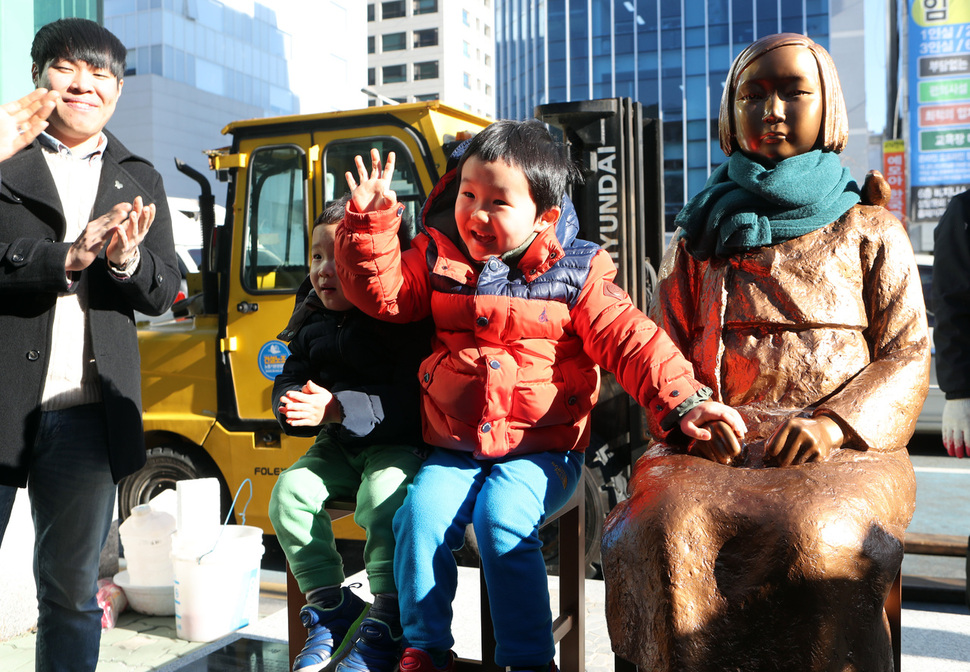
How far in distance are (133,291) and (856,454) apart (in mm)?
1926

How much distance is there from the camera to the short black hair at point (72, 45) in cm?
229

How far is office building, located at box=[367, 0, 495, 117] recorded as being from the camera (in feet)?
204

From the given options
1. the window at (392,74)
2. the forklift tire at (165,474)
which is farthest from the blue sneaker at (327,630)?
the window at (392,74)

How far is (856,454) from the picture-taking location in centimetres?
191

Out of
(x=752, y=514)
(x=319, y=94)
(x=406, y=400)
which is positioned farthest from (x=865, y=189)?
(x=319, y=94)

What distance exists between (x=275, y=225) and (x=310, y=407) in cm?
293

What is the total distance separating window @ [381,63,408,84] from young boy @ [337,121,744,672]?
212 ft

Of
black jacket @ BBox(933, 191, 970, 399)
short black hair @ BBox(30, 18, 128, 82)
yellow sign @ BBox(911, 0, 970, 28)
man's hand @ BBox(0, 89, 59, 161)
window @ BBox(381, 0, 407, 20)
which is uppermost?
window @ BBox(381, 0, 407, 20)

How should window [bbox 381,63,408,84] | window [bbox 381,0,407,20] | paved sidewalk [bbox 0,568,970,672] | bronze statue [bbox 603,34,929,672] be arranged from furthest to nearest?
window [bbox 381,63,408,84]
window [bbox 381,0,407,20]
paved sidewalk [bbox 0,568,970,672]
bronze statue [bbox 603,34,929,672]

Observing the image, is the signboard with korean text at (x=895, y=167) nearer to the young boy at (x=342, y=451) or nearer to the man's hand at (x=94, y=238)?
the young boy at (x=342, y=451)

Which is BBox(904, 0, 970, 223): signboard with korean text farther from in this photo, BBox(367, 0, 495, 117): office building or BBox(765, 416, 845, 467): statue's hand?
BBox(367, 0, 495, 117): office building

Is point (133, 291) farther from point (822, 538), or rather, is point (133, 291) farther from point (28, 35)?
point (28, 35)

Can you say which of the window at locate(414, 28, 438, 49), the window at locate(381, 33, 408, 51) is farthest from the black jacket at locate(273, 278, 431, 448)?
the window at locate(381, 33, 408, 51)

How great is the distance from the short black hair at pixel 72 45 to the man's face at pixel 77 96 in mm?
17
